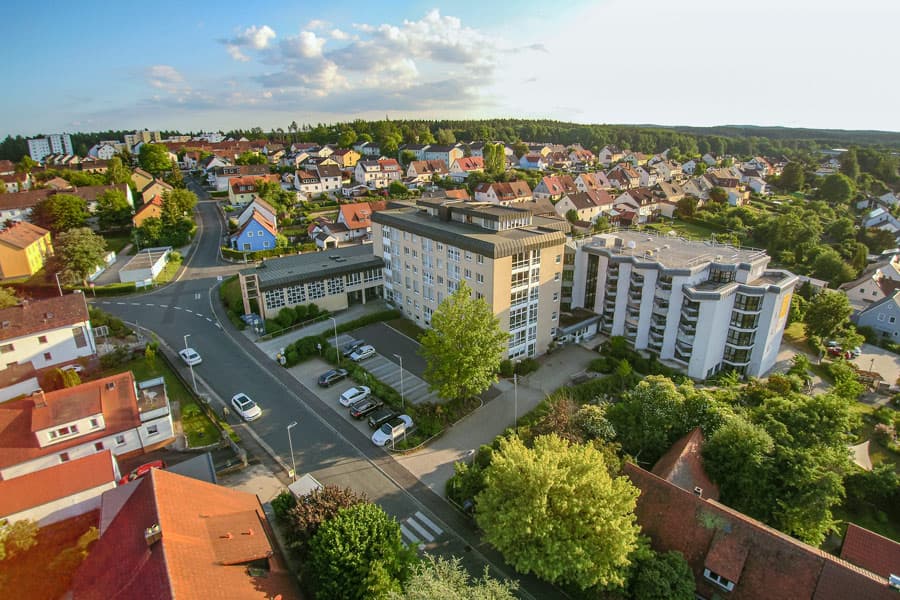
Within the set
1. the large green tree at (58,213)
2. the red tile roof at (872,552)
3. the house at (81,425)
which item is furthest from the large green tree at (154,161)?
the red tile roof at (872,552)

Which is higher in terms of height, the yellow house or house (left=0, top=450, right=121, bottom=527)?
the yellow house

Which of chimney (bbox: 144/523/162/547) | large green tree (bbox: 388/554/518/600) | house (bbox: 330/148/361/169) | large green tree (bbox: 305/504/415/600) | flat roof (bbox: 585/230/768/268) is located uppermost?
house (bbox: 330/148/361/169)

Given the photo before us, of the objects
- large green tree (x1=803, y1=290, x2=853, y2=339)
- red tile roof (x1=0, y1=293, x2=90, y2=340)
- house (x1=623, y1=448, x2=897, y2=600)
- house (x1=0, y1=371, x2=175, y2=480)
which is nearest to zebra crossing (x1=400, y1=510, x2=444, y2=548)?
house (x1=623, y1=448, x2=897, y2=600)

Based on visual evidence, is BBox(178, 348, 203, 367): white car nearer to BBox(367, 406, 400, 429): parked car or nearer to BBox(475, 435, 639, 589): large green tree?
BBox(367, 406, 400, 429): parked car

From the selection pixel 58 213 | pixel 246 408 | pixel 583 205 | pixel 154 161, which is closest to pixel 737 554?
pixel 246 408

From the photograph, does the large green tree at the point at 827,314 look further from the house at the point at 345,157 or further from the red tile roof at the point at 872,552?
the house at the point at 345,157

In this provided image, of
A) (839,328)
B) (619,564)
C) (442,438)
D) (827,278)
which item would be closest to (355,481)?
(442,438)

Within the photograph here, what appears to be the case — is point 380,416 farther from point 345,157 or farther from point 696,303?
point 345,157
